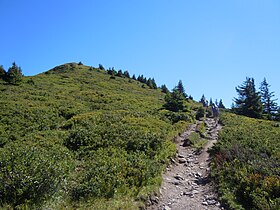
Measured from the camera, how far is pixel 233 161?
1270cm

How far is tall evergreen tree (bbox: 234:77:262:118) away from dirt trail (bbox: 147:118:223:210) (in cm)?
3128

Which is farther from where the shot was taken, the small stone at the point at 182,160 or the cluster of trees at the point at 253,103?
the cluster of trees at the point at 253,103

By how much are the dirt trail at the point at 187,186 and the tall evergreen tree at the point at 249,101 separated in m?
31.3

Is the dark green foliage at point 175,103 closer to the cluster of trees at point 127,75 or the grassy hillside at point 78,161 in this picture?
the grassy hillside at point 78,161

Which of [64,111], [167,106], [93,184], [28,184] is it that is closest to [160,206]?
[93,184]

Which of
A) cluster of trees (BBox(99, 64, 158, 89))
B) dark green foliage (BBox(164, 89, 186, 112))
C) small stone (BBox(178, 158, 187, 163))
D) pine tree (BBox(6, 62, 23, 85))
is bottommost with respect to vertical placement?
small stone (BBox(178, 158, 187, 163))

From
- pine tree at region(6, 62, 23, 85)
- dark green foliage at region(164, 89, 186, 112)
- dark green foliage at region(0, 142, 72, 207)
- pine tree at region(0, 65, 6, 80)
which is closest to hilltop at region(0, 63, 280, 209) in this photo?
dark green foliage at region(0, 142, 72, 207)

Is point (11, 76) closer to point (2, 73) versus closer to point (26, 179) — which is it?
point (2, 73)

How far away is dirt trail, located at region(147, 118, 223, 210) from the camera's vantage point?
962 cm

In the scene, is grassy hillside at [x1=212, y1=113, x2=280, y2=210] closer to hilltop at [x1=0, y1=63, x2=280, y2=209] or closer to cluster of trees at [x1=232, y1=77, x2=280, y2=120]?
hilltop at [x1=0, y1=63, x2=280, y2=209]

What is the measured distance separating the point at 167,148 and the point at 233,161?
4407mm

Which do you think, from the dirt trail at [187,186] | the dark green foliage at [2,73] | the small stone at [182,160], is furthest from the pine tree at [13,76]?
the small stone at [182,160]

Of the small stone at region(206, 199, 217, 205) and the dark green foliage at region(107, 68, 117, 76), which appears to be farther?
the dark green foliage at region(107, 68, 117, 76)

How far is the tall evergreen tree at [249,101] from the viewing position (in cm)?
4369
